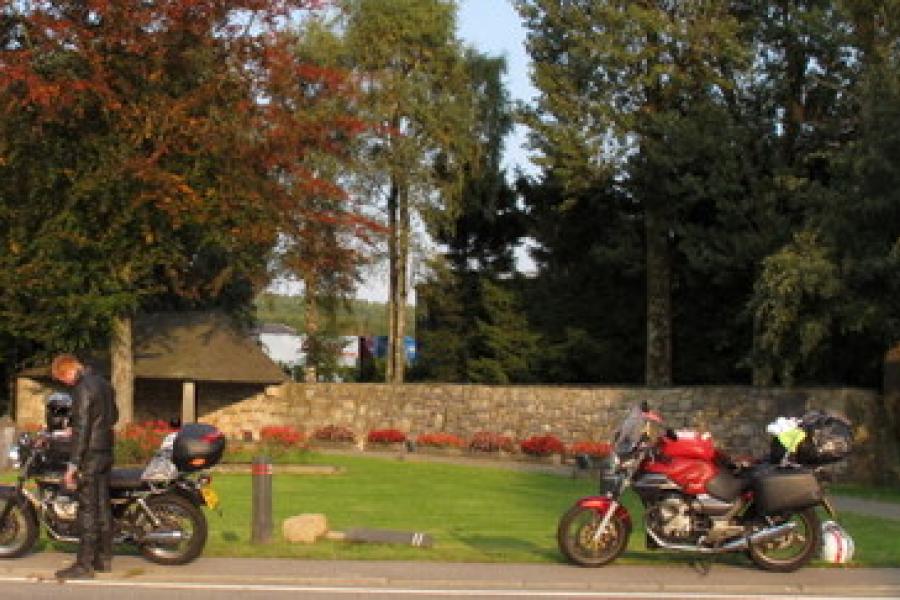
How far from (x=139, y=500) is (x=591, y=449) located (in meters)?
18.6

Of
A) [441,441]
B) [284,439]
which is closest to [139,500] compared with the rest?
[284,439]

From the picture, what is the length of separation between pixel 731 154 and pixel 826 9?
4.51 m

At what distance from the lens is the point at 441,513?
58.6 ft

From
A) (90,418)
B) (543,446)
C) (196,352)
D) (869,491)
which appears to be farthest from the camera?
(196,352)

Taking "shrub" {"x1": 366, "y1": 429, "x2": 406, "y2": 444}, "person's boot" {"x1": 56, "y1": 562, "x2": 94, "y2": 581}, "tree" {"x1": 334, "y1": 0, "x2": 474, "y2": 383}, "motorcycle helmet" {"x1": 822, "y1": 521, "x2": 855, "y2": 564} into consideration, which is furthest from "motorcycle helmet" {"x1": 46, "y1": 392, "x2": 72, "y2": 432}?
"tree" {"x1": 334, "y1": 0, "x2": 474, "y2": 383}

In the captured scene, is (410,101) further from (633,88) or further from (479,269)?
(633,88)

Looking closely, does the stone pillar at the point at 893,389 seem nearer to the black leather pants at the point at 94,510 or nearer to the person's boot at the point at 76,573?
the black leather pants at the point at 94,510

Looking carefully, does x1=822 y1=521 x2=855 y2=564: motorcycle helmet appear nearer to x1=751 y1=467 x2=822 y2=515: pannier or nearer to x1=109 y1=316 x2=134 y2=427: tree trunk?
x1=751 y1=467 x2=822 y2=515: pannier

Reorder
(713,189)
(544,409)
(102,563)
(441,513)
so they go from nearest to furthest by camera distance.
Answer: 1. (102,563)
2. (441,513)
3. (713,189)
4. (544,409)

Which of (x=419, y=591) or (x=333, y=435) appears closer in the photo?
(x=419, y=591)

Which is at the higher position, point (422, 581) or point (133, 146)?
point (133, 146)

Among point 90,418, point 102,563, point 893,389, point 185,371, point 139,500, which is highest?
point 185,371

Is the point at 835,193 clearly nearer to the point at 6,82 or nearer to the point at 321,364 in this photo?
the point at 6,82

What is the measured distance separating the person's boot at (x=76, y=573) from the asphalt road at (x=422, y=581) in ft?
0.33
